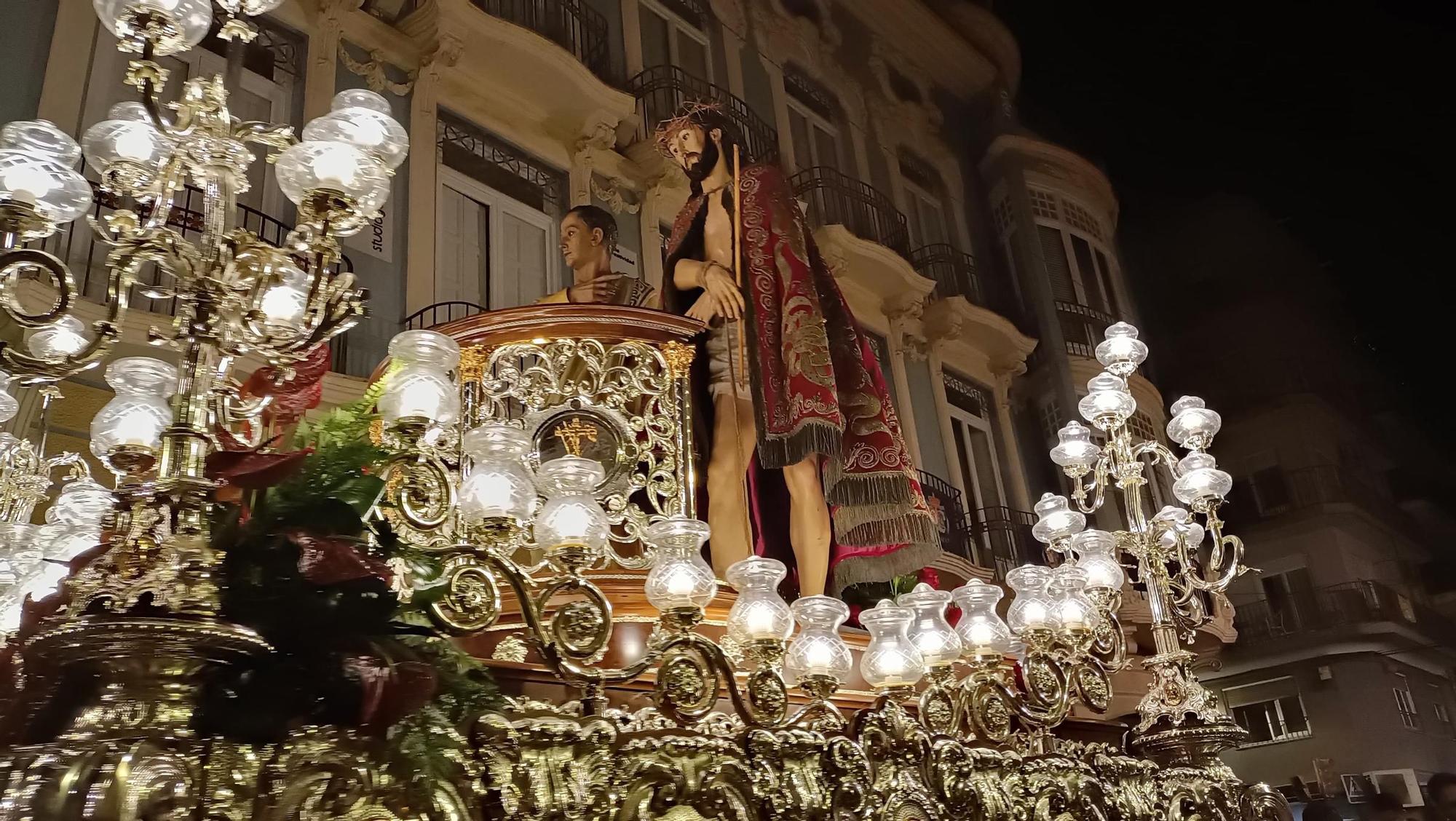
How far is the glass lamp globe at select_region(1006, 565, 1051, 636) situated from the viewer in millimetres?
2363

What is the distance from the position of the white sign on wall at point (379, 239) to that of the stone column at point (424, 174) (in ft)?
0.24

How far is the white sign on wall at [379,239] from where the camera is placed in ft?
14.0

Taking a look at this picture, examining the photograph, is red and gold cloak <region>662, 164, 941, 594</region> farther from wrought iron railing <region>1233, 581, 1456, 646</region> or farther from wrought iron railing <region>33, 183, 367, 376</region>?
wrought iron railing <region>1233, 581, 1456, 646</region>

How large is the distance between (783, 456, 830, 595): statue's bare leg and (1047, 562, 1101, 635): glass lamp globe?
2.94 ft

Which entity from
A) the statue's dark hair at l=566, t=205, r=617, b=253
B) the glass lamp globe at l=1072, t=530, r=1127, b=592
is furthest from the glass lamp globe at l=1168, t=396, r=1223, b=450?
the statue's dark hair at l=566, t=205, r=617, b=253

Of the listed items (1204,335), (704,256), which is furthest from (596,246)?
(1204,335)

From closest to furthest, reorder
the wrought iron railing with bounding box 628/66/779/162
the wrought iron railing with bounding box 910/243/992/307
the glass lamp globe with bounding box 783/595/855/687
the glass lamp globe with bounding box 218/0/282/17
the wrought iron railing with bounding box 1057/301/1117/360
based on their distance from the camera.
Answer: the glass lamp globe with bounding box 218/0/282/17, the glass lamp globe with bounding box 783/595/855/687, the wrought iron railing with bounding box 628/66/779/162, the wrought iron railing with bounding box 1057/301/1117/360, the wrought iron railing with bounding box 910/243/992/307

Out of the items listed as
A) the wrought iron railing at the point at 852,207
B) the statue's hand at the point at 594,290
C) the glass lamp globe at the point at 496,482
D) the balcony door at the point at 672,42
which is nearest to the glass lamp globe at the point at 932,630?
the glass lamp globe at the point at 496,482

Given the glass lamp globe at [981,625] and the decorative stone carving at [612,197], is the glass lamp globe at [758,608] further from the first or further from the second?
the decorative stone carving at [612,197]

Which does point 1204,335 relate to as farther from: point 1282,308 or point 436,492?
point 436,492

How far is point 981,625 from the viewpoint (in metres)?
2.26

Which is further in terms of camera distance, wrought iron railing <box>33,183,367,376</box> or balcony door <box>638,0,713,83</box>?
balcony door <box>638,0,713,83</box>

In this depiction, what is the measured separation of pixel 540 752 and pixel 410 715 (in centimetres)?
23

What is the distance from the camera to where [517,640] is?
1.82 m
